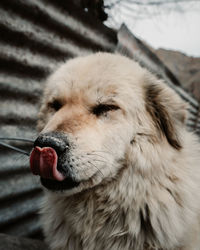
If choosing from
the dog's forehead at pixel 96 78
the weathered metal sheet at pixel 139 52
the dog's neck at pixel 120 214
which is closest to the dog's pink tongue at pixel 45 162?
the dog's neck at pixel 120 214

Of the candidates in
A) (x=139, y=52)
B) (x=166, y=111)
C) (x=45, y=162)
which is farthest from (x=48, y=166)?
(x=139, y=52)

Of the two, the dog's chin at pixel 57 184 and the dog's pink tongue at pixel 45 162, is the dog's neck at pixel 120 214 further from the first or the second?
the dog's pink tongue at pixel 45 162

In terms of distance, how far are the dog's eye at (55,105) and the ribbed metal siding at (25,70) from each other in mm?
412

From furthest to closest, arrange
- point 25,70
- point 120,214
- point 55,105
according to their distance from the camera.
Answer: point 25,70 < point 55,105 < point 120,214

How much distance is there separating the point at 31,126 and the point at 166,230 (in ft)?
5.18

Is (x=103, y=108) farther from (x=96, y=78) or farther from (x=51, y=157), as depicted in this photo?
(x=51, y=157)

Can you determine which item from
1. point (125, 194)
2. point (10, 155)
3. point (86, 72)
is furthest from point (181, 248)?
point (10, 155)

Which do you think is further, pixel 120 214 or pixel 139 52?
pixel 139 52

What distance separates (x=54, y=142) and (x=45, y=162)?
13 centimetres

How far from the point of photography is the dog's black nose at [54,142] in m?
1.47

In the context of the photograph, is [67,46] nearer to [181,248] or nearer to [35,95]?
[35,95]

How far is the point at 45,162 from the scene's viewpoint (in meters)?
1.45

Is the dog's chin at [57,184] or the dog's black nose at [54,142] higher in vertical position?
the dog's black nose at [54,142]

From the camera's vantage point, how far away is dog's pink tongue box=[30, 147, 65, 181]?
4.75 feet
